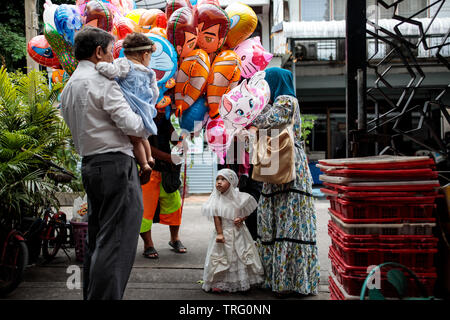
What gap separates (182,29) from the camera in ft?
11.0

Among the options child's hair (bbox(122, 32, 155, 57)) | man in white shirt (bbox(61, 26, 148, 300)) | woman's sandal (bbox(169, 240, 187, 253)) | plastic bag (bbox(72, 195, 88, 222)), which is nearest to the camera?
man in white shirt (bbox(61, 26, 148, 300))

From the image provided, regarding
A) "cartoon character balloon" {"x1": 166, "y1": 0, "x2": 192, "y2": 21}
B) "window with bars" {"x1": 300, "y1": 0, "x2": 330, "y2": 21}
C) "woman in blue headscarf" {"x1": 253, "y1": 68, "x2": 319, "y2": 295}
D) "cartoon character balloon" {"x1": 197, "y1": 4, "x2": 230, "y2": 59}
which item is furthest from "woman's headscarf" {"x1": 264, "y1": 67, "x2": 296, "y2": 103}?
"window with bars" {"x1": 300, "y1": 0, "x2": 330, "y2": 21}

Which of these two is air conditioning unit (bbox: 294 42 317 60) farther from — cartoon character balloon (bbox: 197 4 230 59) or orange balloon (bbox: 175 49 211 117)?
orange balloon (bbox: 175 49 211 117)

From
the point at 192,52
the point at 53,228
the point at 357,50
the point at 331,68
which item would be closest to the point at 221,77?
the point at 192,52

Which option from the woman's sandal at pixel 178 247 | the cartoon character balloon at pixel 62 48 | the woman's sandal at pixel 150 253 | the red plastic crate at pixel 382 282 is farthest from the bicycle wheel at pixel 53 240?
the red plastic crate at pixel 382 282

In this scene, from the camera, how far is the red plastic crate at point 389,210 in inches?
74.6

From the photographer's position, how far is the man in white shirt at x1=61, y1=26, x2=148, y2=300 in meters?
2.27

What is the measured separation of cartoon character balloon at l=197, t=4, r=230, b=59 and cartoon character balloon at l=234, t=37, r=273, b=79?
0.35 meters

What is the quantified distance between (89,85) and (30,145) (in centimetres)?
195

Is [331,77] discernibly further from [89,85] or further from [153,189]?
[89,85]

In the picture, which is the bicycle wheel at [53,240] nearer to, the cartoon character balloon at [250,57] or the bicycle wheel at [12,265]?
the bicycle wheel at [12,265]

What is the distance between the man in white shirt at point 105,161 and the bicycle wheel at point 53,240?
234cm

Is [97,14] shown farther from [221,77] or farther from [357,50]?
[357,50]
